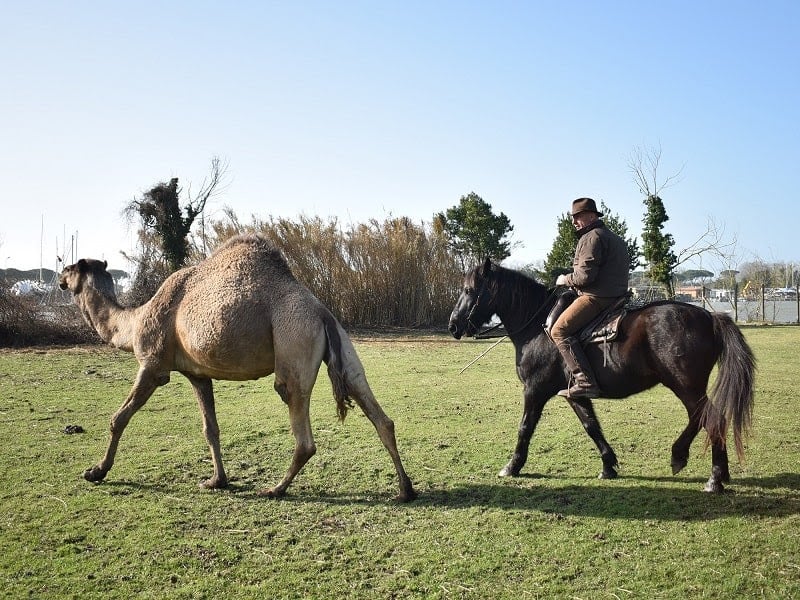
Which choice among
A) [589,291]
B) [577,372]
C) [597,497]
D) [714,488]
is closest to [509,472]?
[597,497]

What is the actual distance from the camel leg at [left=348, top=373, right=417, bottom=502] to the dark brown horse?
1.14 m

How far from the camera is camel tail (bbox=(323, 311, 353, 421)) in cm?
517

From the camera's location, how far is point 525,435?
589cm

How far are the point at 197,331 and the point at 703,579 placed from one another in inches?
162

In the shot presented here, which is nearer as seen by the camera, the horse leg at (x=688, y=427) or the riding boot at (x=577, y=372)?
the horse leg at (x=688, y=427)

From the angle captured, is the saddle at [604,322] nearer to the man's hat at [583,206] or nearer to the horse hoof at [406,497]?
the man's hat at [583,206]

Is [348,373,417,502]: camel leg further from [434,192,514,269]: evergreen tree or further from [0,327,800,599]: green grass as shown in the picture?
[434,192,514,269]: evergreen tree

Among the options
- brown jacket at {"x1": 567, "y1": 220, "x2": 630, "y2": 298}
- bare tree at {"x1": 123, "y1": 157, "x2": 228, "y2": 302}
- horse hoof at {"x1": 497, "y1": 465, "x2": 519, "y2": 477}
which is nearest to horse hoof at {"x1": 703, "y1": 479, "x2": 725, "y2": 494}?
horse hoof at {"x1": 497, "y1": 465, "x2": 519, "y2": 477}

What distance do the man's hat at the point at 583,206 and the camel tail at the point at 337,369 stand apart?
246 cm

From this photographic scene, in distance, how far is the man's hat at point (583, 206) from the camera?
19.1 ft

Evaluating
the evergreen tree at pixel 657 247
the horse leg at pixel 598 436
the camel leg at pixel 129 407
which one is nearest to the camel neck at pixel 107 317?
the camel leg at pixel 129 407

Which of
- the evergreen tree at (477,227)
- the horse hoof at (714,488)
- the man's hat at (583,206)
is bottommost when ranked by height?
the horse hoof at (714,488)

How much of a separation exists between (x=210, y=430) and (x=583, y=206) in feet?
12.9

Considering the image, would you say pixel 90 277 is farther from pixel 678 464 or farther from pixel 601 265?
pixel 678 464
